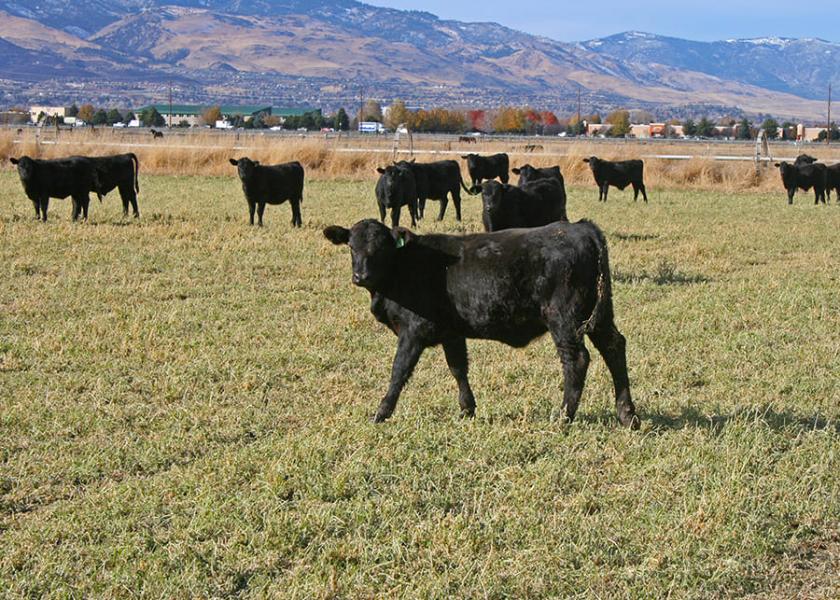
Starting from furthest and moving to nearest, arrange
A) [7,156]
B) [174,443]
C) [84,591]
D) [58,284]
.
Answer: [7,156] → [58,284] → [174,443] → [84,591]

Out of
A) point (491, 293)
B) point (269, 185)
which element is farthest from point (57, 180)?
point (491, 293)

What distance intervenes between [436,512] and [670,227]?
15.6m

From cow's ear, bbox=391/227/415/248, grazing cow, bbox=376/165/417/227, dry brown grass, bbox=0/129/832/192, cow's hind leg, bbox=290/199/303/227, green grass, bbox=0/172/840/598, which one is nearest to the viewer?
green grass, bbox=0/172/840/598

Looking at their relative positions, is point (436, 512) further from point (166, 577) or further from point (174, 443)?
point (174, 443)

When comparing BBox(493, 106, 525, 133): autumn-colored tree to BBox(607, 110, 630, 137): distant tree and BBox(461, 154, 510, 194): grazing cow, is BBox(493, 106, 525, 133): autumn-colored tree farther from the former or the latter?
BBox(461, 154, 510, 194): grazing cow

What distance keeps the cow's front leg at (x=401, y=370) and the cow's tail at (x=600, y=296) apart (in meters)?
1.10

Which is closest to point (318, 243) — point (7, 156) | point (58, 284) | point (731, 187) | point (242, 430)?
point (58, 284)

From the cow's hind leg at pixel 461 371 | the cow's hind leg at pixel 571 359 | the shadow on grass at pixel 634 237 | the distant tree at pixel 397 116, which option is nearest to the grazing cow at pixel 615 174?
the shadow on grass at pixel 634 237

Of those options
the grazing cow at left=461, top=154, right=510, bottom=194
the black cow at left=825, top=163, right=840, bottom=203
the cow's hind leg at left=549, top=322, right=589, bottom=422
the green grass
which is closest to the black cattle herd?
the cow's hind leg at left=549, top=322, right=589, bottom=422

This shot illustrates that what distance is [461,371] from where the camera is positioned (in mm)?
7211

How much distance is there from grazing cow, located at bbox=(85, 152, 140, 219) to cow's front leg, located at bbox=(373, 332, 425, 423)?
13786 mm

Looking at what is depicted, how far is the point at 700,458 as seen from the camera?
19.9ft

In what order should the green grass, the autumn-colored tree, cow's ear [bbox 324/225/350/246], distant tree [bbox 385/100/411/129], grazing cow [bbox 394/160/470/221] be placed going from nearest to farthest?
the green grass → cow's ear [bbox 324/225/350/246] → grazing cow [bbox 394/160/470/221] → distant tree [bbox 385/100/411/129] → the autumn-colored tree

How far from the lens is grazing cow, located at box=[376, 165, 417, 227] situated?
19.5 metres
